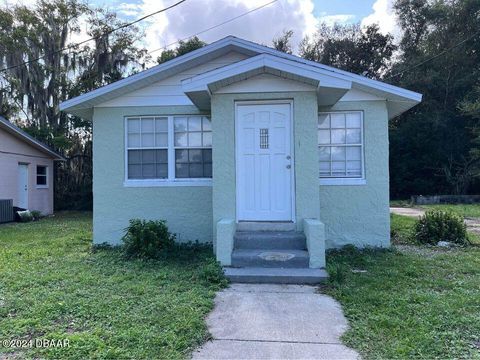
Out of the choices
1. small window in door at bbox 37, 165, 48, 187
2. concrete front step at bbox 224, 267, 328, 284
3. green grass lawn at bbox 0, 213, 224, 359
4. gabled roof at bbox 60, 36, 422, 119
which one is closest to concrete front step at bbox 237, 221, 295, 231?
green grass lawn at bbox 0, 213, 224, 359

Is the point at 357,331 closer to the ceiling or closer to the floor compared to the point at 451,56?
closer to the floor

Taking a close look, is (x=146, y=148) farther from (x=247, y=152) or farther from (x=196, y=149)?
(x=247, y=152)

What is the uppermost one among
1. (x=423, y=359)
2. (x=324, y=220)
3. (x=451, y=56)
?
(x=451, y=56)

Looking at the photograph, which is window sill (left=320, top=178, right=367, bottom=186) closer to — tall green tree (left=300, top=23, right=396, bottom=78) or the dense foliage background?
the dense foliage background

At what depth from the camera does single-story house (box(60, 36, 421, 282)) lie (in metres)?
6.08

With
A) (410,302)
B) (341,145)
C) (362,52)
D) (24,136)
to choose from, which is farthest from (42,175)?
(362,52)

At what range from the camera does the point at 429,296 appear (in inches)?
174

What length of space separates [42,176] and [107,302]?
579 inches

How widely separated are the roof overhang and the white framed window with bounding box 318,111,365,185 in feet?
4.39

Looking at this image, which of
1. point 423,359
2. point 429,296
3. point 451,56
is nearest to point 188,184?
point 429,296

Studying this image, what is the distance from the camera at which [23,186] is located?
15422mm

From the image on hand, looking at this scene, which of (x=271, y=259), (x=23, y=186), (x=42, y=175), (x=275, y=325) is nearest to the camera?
(x=275, y=325)

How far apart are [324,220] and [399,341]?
4.19 metres

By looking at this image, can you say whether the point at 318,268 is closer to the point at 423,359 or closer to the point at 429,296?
the point at 429,296
